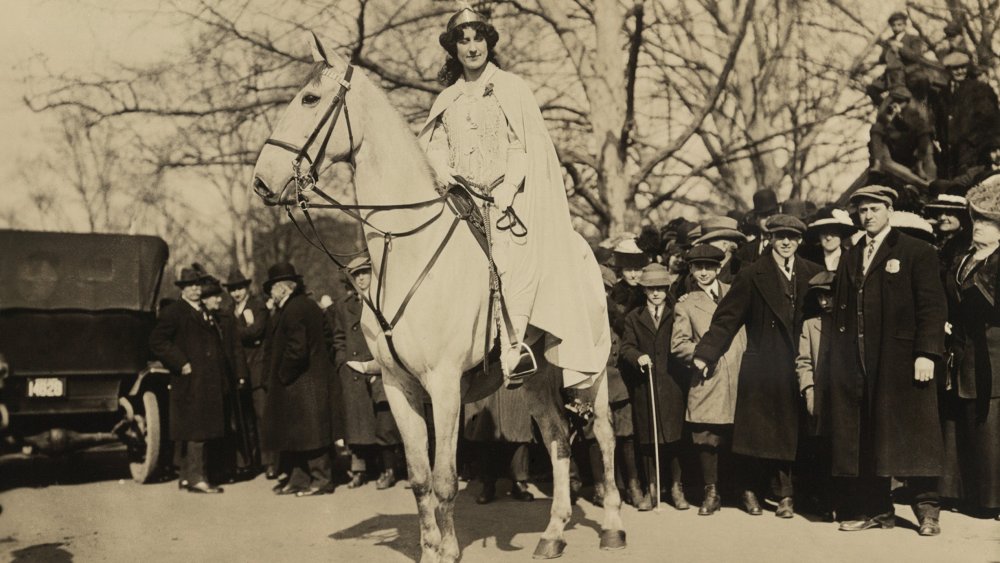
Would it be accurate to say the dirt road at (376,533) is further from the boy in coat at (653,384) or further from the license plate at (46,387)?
the license plate at (46,387)

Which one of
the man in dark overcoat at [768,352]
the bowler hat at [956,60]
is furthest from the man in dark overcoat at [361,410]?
the bowler hat at [956,60]

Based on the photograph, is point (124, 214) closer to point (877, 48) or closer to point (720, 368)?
point (720, 368)

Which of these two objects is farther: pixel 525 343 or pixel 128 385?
pixel 128 385

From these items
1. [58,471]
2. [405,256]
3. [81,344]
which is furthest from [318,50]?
[58,471]

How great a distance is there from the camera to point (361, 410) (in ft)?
38.0

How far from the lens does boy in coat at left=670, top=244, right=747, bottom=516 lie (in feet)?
29.9

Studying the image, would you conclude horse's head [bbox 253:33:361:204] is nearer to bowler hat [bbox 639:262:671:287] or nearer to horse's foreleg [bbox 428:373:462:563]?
horse's foreleg [bbox 428:373:462:563]

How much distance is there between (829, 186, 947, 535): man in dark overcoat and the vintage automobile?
25.4 feet

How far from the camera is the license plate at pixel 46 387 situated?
1108cm

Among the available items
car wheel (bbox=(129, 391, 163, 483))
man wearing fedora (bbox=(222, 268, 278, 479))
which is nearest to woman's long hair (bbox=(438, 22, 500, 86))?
man wearing fedora (bbox=(222, 268, 278, 479))

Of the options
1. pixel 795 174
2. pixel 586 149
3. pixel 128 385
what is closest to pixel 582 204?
pixel 586 149

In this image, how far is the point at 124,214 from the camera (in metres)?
17.6

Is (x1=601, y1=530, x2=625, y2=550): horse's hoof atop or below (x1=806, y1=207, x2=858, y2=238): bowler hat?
below

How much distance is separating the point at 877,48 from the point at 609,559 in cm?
1639
